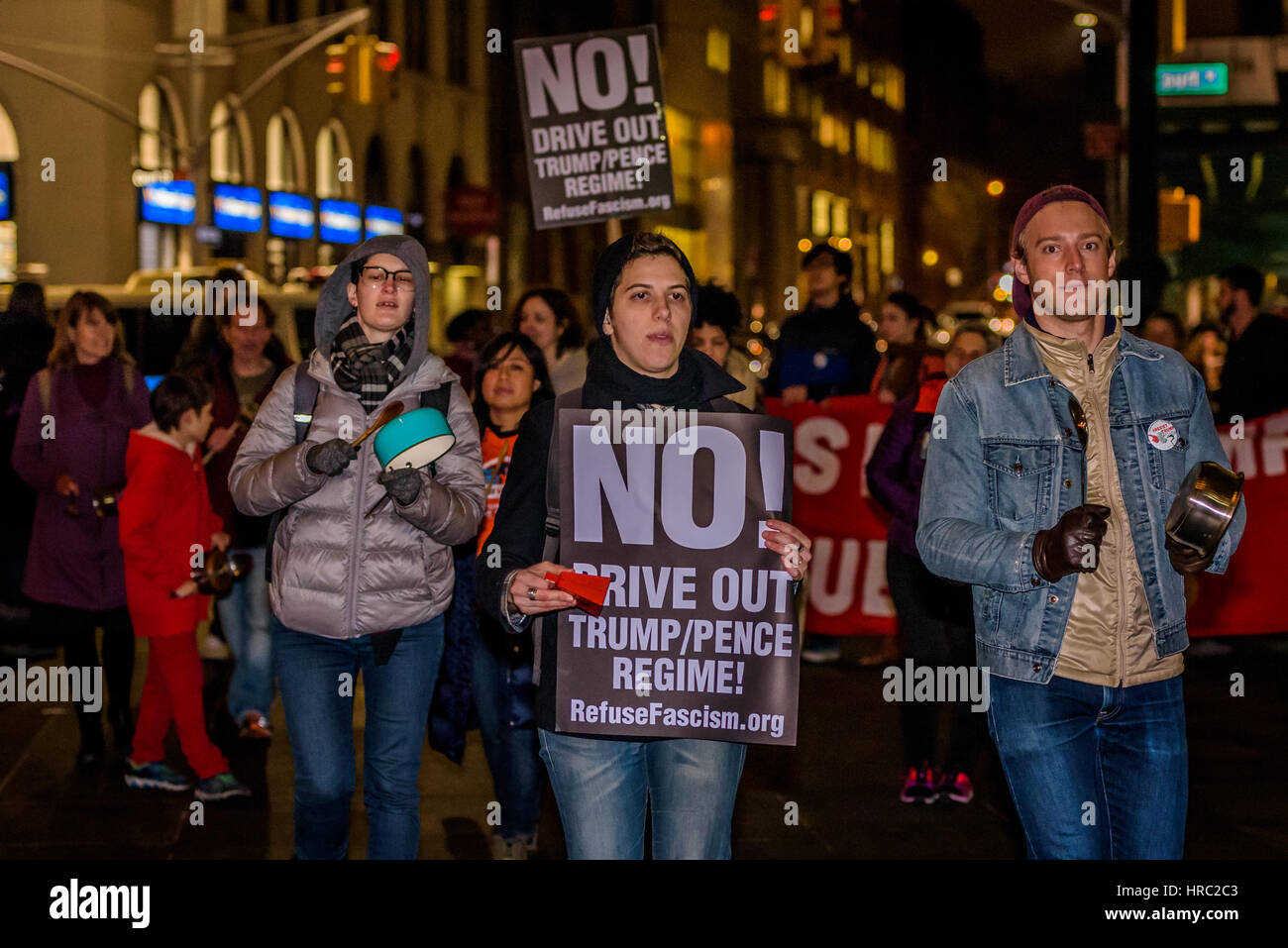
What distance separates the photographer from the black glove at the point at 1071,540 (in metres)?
3.47

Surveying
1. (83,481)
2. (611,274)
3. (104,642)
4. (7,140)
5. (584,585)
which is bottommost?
(104,642)

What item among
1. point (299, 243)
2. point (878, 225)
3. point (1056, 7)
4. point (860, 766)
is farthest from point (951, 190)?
point (860, 766)

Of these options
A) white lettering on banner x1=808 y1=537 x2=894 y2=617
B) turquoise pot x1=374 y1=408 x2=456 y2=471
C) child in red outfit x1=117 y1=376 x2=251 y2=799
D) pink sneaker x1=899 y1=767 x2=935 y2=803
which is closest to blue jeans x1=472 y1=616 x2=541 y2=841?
child in red outfit x1=117 y1=376 x2=251 y2=799

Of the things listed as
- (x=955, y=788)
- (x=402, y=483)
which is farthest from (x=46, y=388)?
(x=955, y=788)

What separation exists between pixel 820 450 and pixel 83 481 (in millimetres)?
4830

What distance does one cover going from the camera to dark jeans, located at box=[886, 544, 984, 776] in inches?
276

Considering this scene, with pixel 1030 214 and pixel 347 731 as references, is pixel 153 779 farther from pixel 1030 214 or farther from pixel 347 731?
pixel 1030 214

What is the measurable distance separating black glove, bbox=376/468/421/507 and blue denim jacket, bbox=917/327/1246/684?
1.44 m

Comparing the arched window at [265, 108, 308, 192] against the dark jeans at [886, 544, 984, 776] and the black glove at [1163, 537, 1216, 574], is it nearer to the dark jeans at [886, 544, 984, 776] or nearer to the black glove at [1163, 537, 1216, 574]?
the dark jeans at [886, 544, 984, 776]

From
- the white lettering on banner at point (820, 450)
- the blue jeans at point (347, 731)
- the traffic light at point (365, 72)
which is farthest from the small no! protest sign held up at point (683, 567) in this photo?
the traffic light at point (365, 72)

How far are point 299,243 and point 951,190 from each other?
94.4 meters

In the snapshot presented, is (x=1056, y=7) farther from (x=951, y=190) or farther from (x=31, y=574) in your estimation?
(x=951, y=190)

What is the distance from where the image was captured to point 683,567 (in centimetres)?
383

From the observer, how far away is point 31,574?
787cm
